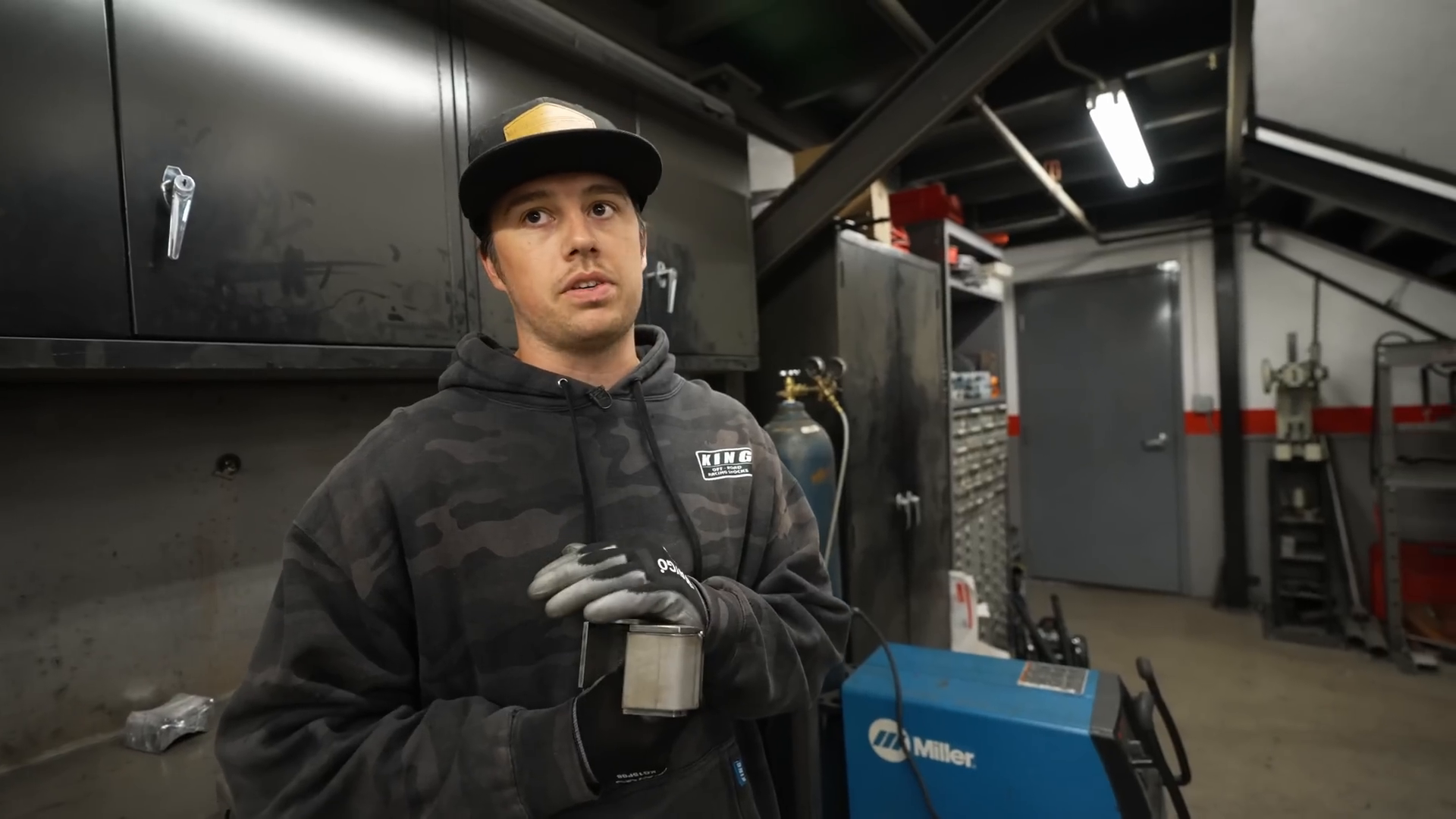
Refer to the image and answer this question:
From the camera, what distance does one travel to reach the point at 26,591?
1.07 m

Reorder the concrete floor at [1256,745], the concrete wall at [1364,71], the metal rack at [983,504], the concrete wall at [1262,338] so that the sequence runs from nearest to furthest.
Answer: the concrete floor at [1256,745], the concrete wall at [1364,71], the metal rack at [983,504], the concrete wall at [1262,338]

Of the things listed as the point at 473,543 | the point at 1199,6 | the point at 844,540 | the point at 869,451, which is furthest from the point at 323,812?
the point at 1199,6

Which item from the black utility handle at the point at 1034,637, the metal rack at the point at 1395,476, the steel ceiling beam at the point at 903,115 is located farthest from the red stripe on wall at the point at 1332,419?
the steel ceiling beam at the point at 903,115

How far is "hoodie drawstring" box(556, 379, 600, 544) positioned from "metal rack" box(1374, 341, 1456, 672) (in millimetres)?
3792

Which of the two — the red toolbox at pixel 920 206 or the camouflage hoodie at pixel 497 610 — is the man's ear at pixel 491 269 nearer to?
the camouflage hoodie at pixel 497 610

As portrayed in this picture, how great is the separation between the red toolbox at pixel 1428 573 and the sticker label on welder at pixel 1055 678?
2.79m

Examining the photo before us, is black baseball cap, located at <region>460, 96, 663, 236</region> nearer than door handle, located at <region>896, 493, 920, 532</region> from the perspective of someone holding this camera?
Yes

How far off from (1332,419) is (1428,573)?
0.84 metres

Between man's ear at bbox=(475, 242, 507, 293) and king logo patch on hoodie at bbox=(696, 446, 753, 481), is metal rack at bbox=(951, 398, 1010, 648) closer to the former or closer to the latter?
king logo patch on hoodie at bbox=(696, 446, 753, 481)

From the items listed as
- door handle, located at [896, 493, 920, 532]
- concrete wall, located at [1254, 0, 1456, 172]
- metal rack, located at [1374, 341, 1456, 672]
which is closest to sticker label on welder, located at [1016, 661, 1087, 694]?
door handle, located at [896, 493, 920, 532]

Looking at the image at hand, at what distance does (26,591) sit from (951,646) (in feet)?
8.58

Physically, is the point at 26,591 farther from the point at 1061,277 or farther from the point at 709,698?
the point at 1061,277

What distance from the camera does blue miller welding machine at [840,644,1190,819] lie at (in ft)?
4.03

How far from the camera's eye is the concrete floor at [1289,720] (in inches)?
83.4
